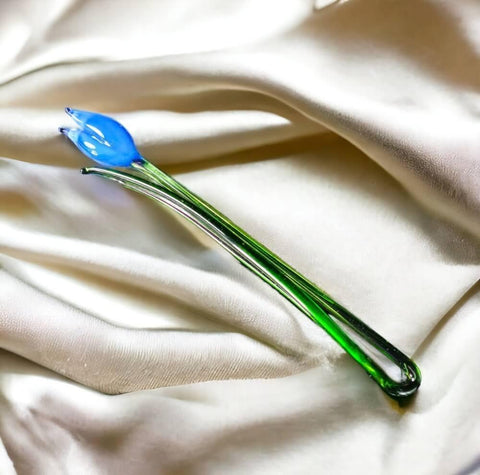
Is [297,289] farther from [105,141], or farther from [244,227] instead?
[105,141]

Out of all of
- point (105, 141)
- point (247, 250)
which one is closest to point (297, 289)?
point (247, 250)

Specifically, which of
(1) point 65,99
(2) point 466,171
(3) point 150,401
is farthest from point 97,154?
(2) point 466,171

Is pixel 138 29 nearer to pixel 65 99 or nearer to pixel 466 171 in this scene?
pixel 65 99
